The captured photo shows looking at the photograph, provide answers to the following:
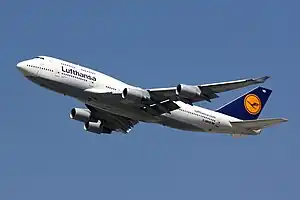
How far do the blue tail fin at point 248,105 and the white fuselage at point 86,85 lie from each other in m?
4.59

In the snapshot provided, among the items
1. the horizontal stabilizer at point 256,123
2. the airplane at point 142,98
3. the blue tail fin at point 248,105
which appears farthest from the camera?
the blue tail fin at point 248,105

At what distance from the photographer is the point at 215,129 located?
64125mm

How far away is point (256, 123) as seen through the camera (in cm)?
6212

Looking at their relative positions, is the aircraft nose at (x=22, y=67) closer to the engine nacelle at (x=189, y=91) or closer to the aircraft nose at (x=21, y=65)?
the aircraft nose at (x=21, y=65)

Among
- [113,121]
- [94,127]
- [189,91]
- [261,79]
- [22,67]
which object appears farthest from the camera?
[113,121]

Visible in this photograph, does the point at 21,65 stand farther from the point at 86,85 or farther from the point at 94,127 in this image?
the point at 94,127

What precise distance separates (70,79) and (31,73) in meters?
2.88

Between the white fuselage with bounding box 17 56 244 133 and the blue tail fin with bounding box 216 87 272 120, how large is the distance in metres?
4.59

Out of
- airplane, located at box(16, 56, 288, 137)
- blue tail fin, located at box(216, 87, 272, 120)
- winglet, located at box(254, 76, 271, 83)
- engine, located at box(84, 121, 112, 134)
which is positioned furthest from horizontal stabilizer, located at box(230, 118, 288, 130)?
engine, located at box(84, 121, 112, 134)

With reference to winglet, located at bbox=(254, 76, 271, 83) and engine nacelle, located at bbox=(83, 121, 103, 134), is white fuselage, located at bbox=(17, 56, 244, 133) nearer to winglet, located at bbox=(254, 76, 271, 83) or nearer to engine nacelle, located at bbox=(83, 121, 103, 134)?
engine nacelle, located at bbox=(83, 121, 103, 134)

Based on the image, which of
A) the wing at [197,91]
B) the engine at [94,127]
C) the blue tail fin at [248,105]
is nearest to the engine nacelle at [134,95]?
the wing at [197,91]

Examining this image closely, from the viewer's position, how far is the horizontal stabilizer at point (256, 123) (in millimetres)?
60194

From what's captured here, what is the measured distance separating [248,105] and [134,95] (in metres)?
13.9

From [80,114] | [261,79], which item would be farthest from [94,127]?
[261,79]
